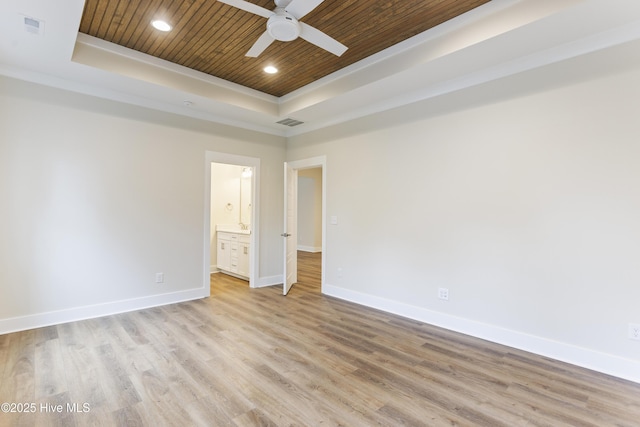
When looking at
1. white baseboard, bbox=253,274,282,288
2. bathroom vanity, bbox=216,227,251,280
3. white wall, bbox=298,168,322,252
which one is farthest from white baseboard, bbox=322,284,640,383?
white wall, bbox=298,168,322,252

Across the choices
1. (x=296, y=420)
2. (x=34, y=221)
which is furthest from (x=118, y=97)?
(x=296, y=420)

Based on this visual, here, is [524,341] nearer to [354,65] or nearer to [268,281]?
[354,65]

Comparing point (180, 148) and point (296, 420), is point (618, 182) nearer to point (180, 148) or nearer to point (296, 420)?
point (296, 420)

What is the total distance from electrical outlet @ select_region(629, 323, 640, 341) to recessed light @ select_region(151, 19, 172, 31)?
4.90 m

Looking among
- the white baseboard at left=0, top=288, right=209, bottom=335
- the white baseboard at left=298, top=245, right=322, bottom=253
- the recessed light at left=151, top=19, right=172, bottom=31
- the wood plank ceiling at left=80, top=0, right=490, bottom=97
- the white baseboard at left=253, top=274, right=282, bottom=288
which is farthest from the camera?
the white baseboard at left=298, top=245, right=322, bottom=253

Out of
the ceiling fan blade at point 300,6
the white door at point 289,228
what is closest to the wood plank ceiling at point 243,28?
the ceiling fan blade at point 300,6

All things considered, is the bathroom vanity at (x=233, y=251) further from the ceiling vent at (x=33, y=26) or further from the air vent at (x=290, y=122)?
the ceiling vent at (x=33, y=26)

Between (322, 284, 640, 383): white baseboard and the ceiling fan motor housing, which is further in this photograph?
(322, 284, 640, 383): white baseboard

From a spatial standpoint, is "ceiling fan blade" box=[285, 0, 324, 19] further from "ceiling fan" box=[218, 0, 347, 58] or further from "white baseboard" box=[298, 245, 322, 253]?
"white baseboard" box=[298, 245, 322, 253]

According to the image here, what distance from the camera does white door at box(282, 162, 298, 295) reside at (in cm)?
496

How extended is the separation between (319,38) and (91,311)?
4.05m

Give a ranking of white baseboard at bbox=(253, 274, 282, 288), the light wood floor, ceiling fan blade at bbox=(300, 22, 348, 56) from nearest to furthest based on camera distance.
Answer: the light wood floor → ceiling fan blade at bbox=(300, 22, 348, 56) → white baseboard at bbox=(253, 274, 282, 288)

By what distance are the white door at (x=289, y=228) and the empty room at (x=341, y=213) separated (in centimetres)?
51

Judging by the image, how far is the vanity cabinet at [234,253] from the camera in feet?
18.6
